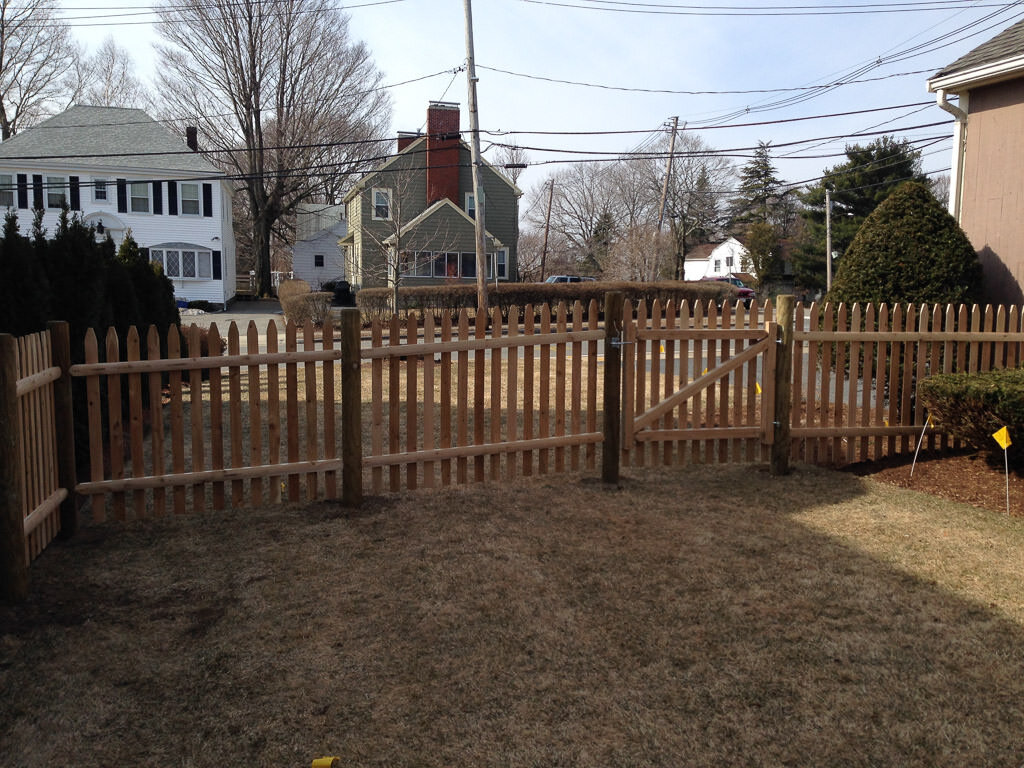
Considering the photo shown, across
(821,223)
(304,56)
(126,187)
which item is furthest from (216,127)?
(821,223)

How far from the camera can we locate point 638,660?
3.58 meters

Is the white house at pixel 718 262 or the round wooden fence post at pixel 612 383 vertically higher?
the white house at pixel 718 262

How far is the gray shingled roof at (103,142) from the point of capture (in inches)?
1293

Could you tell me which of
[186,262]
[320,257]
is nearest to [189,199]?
[186,262]

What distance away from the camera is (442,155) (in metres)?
37.0

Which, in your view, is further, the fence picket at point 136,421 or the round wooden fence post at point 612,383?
the round wooden fence post at point 612,383

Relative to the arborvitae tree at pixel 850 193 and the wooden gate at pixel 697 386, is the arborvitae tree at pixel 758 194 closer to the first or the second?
the arborvitae tree at pixel 850 193

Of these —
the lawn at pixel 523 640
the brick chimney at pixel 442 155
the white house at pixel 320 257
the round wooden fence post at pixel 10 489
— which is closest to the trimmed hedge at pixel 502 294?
the brick chimney at pixel 442 155

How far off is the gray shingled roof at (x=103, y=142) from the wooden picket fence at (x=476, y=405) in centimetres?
2960

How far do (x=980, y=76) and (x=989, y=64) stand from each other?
6.5 inches

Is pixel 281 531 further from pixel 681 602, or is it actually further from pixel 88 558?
pixel 681 602

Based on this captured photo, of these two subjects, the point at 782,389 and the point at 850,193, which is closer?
the point at 782,389

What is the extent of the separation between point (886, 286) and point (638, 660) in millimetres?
5916

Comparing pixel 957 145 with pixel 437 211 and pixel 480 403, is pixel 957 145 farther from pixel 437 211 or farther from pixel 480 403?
pixel 437 211
